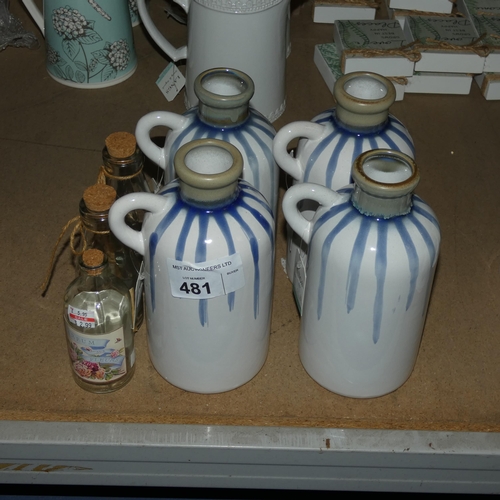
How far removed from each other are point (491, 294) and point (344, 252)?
35 cm

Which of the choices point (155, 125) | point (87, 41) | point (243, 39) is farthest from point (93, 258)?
point (87, 41)

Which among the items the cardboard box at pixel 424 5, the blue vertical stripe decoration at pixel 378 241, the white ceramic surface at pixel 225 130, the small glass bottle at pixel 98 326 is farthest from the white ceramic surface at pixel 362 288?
the cardboard box at pixel 424 5

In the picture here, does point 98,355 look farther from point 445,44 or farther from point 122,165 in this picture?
point 445,44

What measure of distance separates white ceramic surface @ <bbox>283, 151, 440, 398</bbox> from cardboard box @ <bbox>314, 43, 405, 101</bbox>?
0.59m

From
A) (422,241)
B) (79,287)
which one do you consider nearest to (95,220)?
(79,287)

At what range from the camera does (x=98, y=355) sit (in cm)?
82

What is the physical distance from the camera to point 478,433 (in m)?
0.84

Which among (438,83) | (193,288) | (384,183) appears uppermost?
(384,183)

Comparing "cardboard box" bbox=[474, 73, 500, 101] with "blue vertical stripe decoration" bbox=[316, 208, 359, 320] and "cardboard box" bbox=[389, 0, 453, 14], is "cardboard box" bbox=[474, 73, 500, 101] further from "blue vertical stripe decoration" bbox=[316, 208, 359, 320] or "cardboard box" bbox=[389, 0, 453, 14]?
"blue vertical stripe decoration" bbox=[316, 208, 359, 320]

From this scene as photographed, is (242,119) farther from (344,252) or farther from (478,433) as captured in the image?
(478,433)

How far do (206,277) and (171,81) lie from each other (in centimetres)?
58

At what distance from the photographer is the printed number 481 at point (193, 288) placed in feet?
2.47

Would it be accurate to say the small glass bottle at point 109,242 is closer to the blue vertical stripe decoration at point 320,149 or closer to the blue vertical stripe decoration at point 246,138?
the blue vertical stripe decoration at point 246,138

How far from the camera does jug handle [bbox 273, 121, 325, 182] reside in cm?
85
